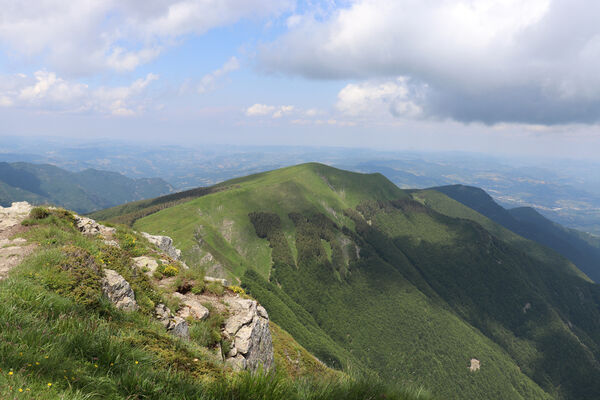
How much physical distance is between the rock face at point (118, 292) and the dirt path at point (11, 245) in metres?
3.33

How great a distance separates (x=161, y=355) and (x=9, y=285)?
5.16 metres

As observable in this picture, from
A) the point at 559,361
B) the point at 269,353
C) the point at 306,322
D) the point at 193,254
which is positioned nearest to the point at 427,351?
the point at 306,322

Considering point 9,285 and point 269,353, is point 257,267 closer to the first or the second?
point 269,353

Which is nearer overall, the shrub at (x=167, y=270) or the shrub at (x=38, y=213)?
the shrub at (x=167, y=270)

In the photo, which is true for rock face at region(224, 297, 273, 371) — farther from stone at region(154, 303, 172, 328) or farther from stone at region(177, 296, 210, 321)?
stone at region(154, 303, 172, 328)

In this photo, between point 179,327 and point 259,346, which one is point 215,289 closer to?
point 259,346

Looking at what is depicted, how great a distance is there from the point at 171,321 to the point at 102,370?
26.7 ft

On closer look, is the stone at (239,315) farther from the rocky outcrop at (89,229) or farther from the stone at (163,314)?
the rocky outcrop at (89,229)

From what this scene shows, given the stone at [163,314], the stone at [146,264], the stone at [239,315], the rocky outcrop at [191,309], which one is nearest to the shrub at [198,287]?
the rocky outcrop at [191,309]

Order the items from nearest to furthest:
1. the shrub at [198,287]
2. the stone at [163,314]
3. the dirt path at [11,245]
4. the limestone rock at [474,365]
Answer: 1. the dirt path at [11,245]
2. the stone at [163,314]
3. the shrub at [198,287]
4. the limestone rock at [474,365]

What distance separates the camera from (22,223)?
17016mm

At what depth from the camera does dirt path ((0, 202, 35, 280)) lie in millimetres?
11275

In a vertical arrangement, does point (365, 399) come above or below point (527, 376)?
above

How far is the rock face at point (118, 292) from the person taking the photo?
34.5 feet
